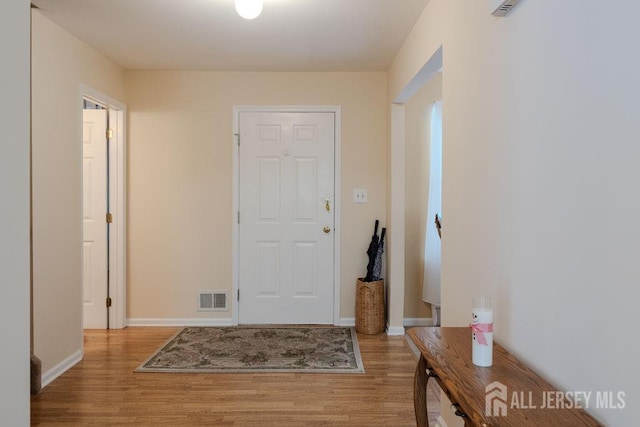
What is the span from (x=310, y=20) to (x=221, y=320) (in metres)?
2.82

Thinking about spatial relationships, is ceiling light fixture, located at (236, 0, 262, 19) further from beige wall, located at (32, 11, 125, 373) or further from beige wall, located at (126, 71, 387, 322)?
beige wall, located at (126, 71, 387, 322)

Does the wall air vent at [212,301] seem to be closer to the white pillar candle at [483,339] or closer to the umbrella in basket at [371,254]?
the umbrella in basket at [371,254]

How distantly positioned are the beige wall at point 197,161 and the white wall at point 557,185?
216cm

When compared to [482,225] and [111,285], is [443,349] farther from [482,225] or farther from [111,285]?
[111,285]

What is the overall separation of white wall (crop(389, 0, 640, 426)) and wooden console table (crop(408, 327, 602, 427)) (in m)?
0.06

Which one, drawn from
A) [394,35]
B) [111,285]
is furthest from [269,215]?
[394,35]

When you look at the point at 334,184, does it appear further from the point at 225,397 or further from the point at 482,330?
the point at 482,330

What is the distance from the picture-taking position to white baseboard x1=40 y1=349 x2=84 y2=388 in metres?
2.86

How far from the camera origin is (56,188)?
302 cm

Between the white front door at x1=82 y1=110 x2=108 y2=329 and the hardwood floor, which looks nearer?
the hardwood floor

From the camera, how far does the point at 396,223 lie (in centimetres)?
390

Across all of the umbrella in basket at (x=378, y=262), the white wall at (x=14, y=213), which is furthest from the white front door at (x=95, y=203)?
the white wall at (x=14, y=213)

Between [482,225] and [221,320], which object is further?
[221,320]

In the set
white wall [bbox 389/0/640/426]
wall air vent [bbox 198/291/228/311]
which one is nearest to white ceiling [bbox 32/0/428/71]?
white wall [bbox 389/0/640/426]
